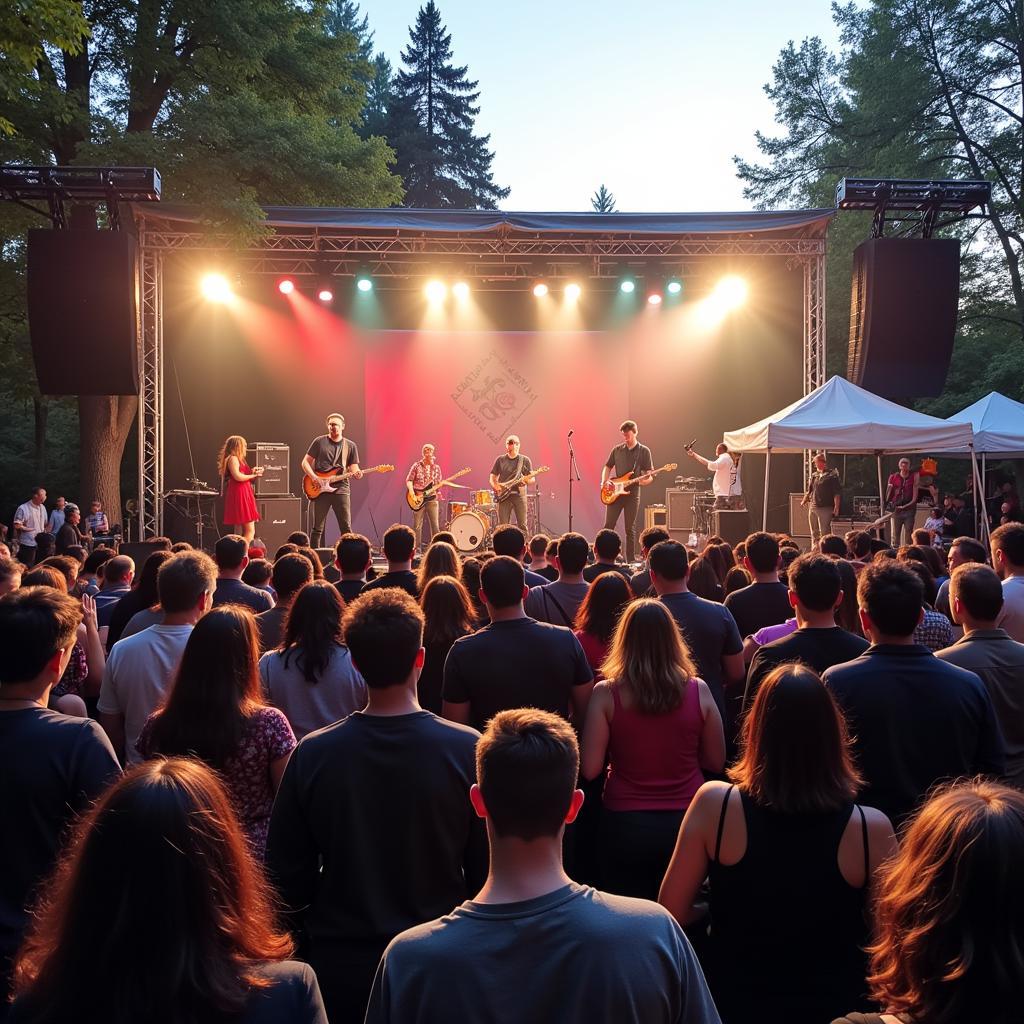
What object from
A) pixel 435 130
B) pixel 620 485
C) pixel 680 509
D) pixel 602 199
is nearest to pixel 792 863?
pixel 620 485

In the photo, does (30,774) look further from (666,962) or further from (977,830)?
(977,830)

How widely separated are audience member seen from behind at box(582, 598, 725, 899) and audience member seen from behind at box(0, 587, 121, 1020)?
4.64 ft

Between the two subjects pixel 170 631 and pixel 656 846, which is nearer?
pixel 656 846

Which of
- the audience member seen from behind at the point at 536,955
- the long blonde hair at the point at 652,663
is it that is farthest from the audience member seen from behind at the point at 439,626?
the audience member seen from behind at the point at 536,955

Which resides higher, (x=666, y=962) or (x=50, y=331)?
(x=50, y=331)

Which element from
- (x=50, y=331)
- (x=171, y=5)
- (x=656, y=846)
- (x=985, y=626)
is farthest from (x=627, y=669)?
(x=171, y=5)

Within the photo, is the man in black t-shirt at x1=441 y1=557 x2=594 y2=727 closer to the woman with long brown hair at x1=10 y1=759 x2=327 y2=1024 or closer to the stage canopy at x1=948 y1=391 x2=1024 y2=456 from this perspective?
the woman with long brown hair at x1=10 y1=759 x2=327 y2=1024

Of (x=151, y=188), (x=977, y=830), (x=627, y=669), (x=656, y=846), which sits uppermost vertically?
(x=151, y=188)

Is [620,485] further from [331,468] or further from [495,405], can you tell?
[495,405]

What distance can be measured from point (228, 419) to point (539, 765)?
1691cm

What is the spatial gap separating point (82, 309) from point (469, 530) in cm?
625

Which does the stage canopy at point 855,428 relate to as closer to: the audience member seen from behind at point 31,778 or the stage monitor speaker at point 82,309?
the stage monitor speaker at point 82,309

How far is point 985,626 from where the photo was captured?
335cm

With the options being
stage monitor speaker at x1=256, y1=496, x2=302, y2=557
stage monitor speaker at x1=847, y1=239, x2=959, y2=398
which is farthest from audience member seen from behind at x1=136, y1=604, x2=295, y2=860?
stage monitor speaker at x1=256, y1=496, x2=302, y2=557
